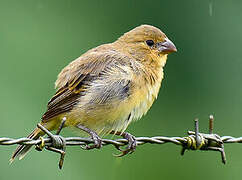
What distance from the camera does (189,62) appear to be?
29.3 feet

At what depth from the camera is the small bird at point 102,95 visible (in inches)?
237

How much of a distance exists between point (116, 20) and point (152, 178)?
94.8 inches

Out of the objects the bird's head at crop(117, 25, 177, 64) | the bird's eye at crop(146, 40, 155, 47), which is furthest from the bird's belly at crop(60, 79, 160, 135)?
the bird's eye at crop(146, 40, 155, 47)

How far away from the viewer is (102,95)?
604 centimetres

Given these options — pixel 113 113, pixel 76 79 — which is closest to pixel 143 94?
pixel 113 113

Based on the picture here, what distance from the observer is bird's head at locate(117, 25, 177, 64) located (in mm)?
6742

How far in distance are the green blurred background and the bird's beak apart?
1.48 m

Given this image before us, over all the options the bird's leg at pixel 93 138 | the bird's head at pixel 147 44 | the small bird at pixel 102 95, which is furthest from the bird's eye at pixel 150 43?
the bird's leg at pixel 93 138

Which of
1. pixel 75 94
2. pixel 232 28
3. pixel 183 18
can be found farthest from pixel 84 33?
pixel 75 94

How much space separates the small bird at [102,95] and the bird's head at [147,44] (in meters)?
0.19

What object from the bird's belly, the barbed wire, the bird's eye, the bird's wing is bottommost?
the barbed wire

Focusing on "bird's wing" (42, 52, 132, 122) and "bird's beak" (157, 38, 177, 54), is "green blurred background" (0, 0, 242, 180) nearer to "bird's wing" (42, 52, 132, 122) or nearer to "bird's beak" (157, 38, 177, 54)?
"bird's wing" (42, 52, 132, 122)

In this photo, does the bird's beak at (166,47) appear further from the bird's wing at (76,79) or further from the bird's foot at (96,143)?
the bird's foot at (96,143)

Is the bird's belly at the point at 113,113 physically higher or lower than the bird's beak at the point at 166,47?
lower
